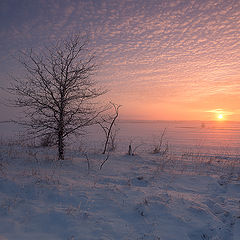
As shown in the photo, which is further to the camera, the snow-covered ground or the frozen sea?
the frozen sea

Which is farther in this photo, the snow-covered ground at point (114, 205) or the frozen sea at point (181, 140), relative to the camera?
the frozen sea at point (181, 140)

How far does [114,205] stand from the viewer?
4.22 m

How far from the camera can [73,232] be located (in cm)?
329

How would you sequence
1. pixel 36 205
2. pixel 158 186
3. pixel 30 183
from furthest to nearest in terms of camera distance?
pixel 158 186, pixel 30 183, pixel 36 205

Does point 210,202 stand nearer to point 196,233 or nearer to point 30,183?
point 196,233

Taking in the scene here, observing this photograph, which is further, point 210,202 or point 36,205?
point 210,202

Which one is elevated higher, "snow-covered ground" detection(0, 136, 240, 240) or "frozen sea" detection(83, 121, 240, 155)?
"frozen sea" detection(83, 121, 240, 155)

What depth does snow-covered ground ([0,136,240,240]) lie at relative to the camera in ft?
11.0

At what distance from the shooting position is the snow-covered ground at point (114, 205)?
337cm

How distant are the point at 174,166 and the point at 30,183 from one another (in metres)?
5.46

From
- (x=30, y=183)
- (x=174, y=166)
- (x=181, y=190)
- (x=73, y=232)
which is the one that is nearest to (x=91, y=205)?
(x=73, y=232)

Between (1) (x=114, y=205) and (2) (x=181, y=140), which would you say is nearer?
(1) (x=114, y=205)

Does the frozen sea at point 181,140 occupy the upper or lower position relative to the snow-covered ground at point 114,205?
upper

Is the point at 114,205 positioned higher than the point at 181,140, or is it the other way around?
the point at 181,140
